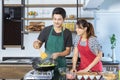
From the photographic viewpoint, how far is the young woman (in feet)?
8.36

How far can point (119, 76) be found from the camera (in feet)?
6.25

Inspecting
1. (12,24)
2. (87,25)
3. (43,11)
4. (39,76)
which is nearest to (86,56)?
(87,25)

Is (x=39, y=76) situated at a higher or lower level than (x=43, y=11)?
lower

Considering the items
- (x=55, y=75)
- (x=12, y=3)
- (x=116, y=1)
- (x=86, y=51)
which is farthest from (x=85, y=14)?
(x=55, y=75)

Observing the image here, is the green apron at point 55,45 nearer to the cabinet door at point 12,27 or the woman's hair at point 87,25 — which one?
the woman's hair at point 87,25

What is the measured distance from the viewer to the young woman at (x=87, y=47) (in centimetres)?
255

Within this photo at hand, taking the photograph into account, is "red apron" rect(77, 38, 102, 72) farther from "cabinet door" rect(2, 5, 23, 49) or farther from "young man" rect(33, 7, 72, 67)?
"cabinet door" rect(2, 5, 23, 49)

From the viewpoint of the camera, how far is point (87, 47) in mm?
2613

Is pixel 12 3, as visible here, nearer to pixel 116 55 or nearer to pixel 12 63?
pixel 12 63

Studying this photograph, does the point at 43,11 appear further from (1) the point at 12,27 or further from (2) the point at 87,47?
(2) the point at 87,47

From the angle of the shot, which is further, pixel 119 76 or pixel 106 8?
pixel 106 8

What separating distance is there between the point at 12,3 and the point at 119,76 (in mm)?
2838

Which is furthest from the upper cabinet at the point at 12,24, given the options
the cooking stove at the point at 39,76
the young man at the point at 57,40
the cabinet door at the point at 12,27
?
the cooking stove at the point at 39,76

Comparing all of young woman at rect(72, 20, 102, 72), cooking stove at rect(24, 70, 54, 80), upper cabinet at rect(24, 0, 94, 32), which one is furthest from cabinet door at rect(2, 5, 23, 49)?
cooking stove at rect(24, 70, 54, 80)
